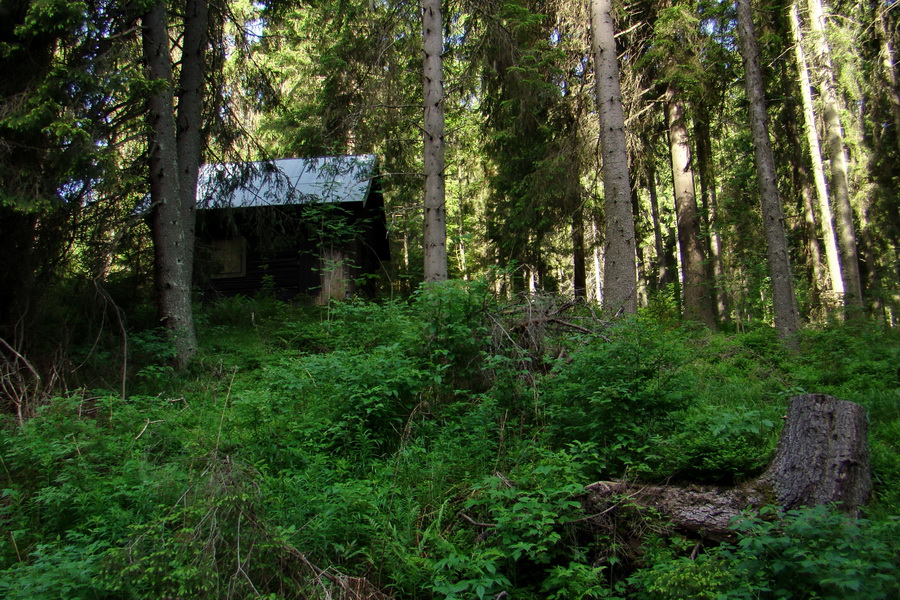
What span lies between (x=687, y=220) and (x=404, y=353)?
9.53 m

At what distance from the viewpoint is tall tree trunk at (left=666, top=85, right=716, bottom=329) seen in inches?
526

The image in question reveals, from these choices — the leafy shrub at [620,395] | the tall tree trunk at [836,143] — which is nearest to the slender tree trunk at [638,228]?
the tall tree trunk at [836,143]

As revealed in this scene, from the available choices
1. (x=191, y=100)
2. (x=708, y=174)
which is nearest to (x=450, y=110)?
(x=191, y=100)

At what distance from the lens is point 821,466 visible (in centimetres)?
416

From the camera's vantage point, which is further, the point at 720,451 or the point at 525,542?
the point at 720,451

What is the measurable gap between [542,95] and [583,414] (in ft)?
27.0

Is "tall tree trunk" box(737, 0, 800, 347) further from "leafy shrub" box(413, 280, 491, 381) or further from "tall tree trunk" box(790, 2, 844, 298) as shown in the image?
"leafy shrub" box(413, 280, 491, 381)

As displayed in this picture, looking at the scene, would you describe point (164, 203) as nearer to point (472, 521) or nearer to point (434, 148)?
point (434, 148)

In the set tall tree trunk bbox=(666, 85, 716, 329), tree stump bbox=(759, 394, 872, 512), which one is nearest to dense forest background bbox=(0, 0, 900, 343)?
tall tree trunk bbox=(666, 85, 716, 329)

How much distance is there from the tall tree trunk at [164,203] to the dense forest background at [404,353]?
Result: 48 millimetres

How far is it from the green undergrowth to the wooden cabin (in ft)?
18.3

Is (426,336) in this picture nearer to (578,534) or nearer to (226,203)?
(578,534)

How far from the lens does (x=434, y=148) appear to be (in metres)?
10.2

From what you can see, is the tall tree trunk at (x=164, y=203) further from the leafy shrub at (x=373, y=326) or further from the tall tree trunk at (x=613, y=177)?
the tall tree trunk at (x=613, y=177)
